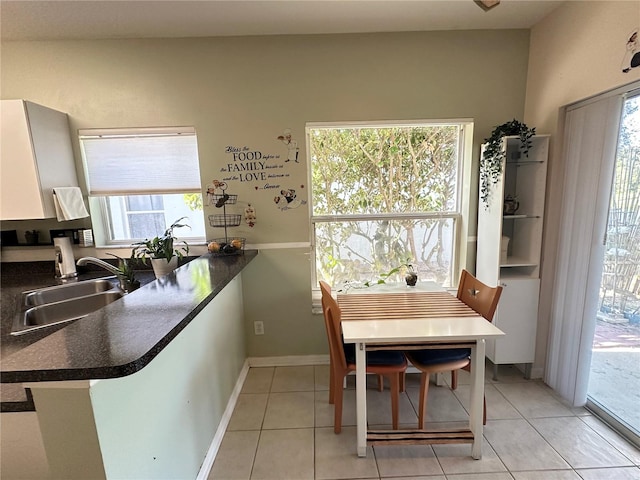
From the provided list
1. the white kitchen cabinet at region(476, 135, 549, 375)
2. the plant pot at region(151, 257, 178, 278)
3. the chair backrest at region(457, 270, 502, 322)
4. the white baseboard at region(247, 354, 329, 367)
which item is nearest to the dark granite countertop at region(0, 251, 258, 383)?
the plant pot at region(151, 257, 178, 278)

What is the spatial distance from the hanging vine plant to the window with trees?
8.2 inches

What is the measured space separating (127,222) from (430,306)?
245 centimetres

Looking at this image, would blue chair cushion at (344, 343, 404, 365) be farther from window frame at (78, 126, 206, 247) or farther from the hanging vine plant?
window frame at (78, 126, 206, 247)

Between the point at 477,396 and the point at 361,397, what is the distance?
0.61 m

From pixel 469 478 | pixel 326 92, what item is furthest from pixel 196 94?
pixel 469 478

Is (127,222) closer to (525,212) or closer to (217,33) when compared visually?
(217,33)

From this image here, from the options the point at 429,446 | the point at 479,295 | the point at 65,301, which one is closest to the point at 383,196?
the point at 479,295

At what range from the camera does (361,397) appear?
5.17ft

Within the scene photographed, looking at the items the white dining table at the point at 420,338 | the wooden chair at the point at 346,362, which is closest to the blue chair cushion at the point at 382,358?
the wooden chair at the point at 346,362

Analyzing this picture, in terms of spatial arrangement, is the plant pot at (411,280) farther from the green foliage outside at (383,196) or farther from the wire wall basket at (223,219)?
the wire wall basket at (223,219)

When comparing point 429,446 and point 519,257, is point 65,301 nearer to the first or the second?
point 429,446

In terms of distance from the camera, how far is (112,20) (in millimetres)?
1929

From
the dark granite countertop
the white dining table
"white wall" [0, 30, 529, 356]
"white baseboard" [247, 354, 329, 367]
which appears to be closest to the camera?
the dark granite countertop

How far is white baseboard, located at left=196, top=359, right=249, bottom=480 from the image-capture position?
1548 mm
